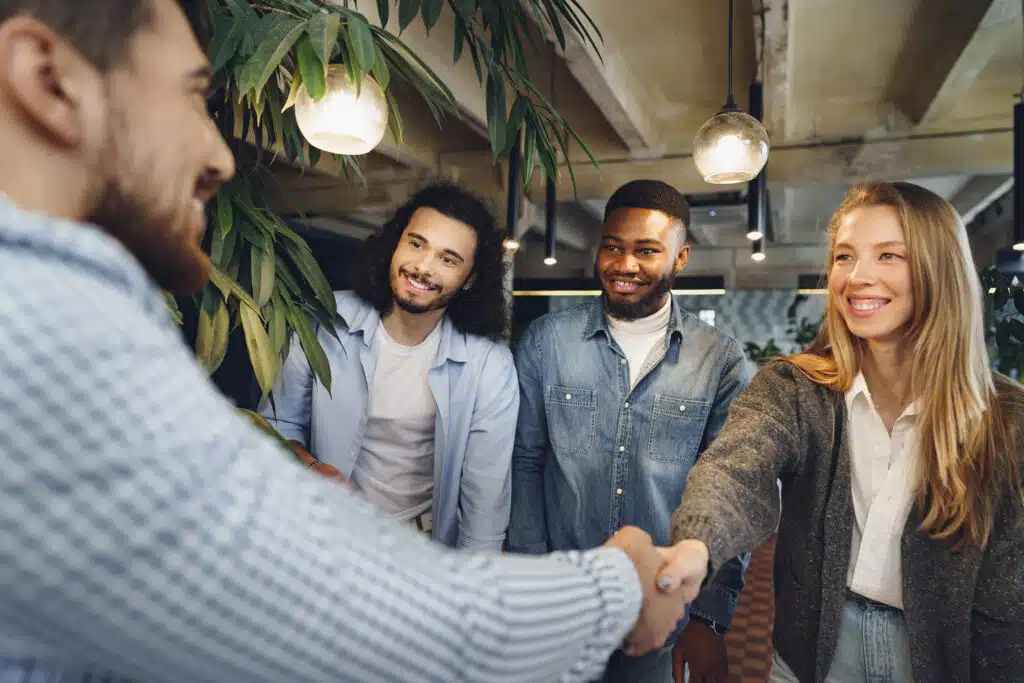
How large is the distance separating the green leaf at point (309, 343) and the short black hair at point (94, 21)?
3.25ft

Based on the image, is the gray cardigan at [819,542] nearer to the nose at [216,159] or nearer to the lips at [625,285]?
the lips at [625,285]

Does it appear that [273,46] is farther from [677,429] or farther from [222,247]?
[677,429]

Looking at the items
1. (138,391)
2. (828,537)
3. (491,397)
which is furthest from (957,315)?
(138,391)

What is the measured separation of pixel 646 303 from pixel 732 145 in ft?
3.09

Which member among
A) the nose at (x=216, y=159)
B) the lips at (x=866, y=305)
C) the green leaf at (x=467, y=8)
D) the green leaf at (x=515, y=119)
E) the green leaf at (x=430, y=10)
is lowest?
the lips at (x=866, y=305)

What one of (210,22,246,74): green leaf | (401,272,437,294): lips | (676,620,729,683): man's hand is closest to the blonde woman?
(676,620,729,683): man's hand

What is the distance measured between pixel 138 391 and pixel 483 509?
163cm

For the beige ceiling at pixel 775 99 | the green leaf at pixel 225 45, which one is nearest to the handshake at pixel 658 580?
the green leaf at pixel 225 45

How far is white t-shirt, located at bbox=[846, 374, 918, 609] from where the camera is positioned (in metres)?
1.27

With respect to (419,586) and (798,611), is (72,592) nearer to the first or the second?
(419,586)

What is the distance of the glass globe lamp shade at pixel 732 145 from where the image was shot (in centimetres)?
262

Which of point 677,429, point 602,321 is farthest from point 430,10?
point 677,429

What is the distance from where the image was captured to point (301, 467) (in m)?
0.58

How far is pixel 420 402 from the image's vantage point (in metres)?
2.08
